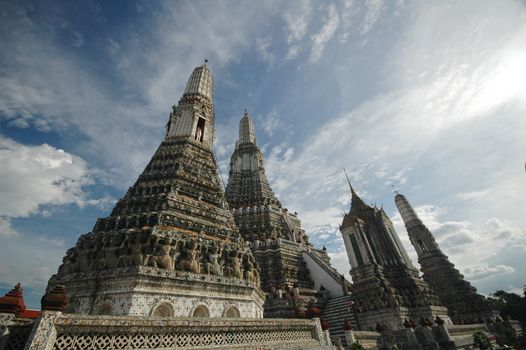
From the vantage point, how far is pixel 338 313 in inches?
878

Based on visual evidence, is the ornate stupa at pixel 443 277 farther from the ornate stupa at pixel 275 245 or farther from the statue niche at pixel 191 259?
the statue niche at pixel 191 259

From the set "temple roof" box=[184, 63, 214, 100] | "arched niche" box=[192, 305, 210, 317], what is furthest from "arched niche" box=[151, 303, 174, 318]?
"temple roof" box=[184, 63, 214, 100]

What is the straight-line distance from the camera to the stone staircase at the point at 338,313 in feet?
65.2

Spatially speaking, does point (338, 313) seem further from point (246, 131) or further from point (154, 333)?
point (246, 131)

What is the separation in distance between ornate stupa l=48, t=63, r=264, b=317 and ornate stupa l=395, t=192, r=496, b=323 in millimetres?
27212

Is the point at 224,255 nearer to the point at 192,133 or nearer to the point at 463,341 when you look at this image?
the point at 192,133

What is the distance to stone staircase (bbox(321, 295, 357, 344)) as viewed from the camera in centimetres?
1987

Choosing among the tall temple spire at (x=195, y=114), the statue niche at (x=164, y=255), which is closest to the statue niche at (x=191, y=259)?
the statue niche at (x=164, y=255)

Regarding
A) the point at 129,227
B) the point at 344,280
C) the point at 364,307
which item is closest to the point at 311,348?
the point at 129,227

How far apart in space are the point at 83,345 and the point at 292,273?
2483cm

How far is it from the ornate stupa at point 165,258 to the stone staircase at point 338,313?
25.7 feet

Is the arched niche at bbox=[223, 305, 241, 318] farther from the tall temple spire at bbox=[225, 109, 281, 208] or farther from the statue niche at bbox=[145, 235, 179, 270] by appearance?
the tall temple spire at bbox=[225, 109, 281, 208]

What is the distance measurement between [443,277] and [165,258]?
36.8 metres

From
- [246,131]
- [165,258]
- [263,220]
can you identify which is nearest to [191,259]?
[165,258]
